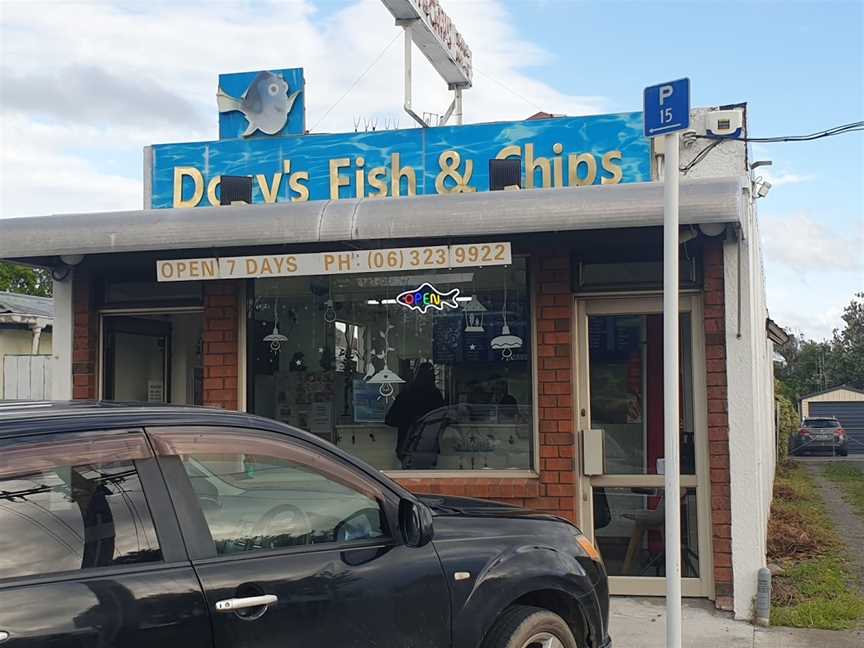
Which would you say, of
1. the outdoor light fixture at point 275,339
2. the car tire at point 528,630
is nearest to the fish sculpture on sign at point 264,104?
the outdoor light fixture at point 275,339

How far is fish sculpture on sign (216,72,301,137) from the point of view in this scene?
8.95 meters

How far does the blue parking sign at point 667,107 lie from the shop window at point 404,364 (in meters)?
2.83

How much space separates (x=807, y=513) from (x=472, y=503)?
1000 cm

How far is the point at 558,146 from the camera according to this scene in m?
8.22

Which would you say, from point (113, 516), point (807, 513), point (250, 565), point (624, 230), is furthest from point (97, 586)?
point (807, 513)

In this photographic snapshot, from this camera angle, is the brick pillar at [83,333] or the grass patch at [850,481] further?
the grass patch at [850,481]

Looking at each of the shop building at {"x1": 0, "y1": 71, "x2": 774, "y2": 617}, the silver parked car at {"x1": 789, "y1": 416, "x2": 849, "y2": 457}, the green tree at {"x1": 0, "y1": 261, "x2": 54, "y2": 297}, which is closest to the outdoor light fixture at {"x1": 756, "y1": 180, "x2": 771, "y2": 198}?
the shop building at {"x1": 0, "y1": 71, "x2": 774, "y2": 617}

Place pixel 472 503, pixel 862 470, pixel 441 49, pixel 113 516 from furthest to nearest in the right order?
pixel 862 470
pixel 441 49
pixel 472 503
pixel 113 516

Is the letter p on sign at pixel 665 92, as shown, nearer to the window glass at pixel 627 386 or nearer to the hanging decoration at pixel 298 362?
the window glass at pixel 627 386

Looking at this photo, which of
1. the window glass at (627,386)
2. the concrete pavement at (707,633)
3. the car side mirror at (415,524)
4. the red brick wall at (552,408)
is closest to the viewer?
the car side mirror at (415,524)

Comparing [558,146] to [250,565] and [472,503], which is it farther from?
[250,565]

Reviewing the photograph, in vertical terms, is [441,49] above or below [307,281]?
above

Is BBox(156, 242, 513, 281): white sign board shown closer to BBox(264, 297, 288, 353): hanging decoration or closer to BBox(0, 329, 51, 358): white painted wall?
BBox(264, 297, 288, 353): hanging decoration

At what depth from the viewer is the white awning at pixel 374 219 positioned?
6.45 meters
